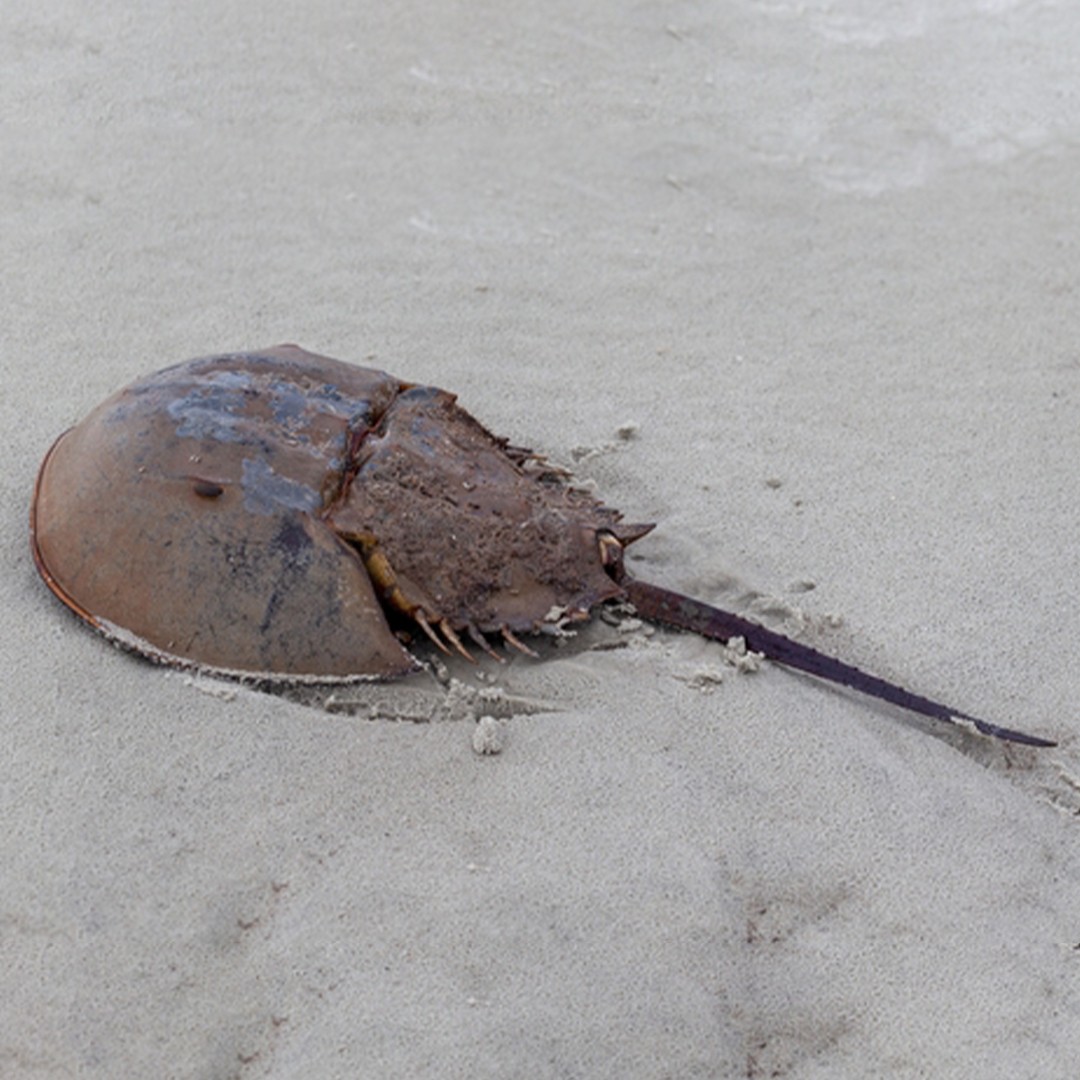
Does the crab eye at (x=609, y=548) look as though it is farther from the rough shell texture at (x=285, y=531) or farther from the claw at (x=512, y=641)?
the claw at (x=512, y=641)

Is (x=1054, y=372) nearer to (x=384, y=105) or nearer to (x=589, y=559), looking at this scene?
(x=589, y=559)

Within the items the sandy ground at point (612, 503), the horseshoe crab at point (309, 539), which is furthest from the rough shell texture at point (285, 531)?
the sandy ground at point (612, 503)

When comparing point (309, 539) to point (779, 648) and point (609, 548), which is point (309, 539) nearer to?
point (609, 548)

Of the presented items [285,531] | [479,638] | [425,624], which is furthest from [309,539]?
[479,638]

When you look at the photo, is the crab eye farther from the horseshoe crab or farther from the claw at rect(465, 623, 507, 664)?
the claw at rect(465, 623, 507, 664)

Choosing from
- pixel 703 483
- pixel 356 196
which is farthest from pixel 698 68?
pixel 703 483

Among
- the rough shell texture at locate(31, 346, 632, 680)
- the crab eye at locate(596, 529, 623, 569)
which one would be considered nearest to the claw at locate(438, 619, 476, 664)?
the rough shell texture at locate(31, 346, 632, 680)
